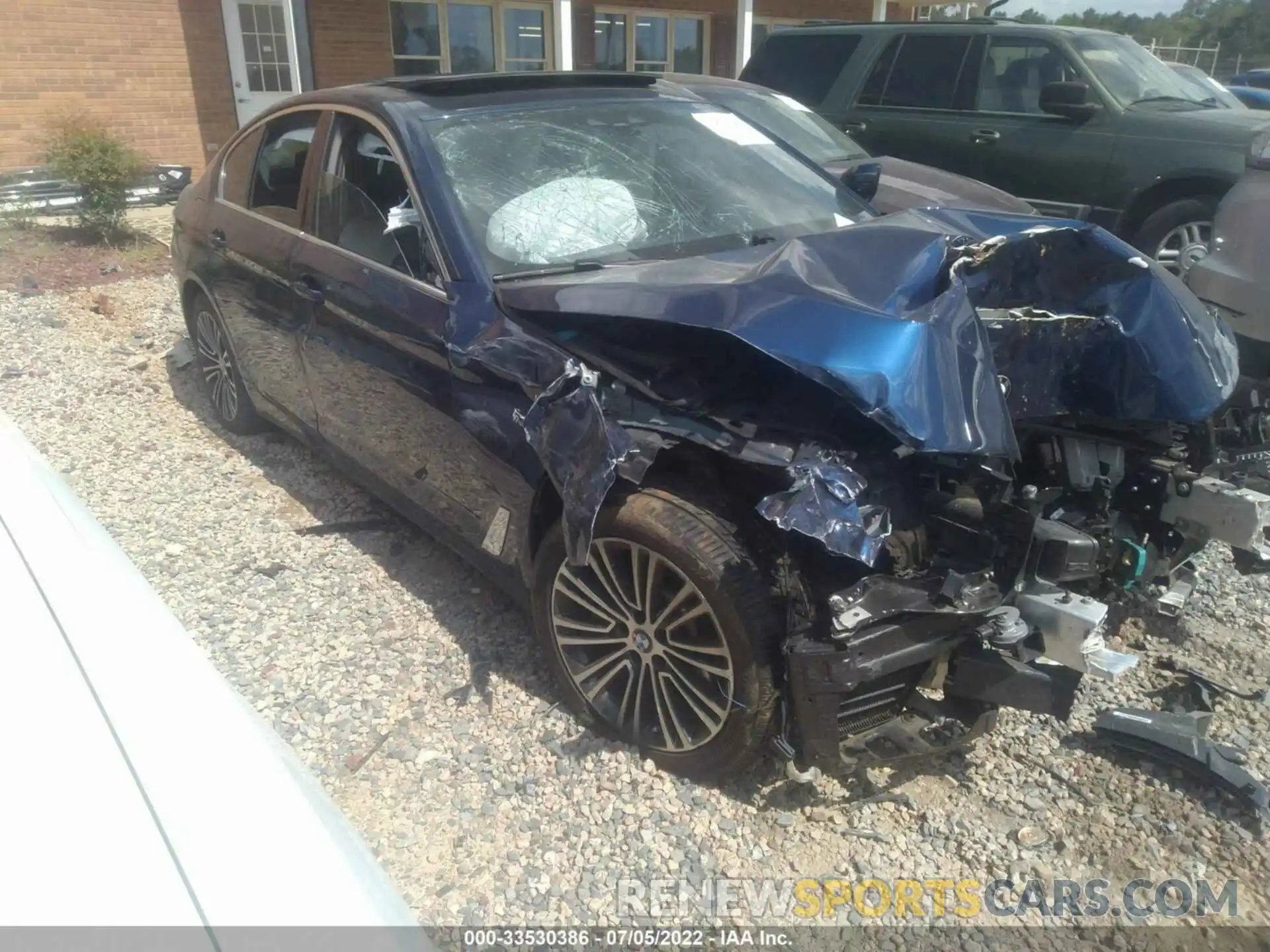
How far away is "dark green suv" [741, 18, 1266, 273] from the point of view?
6.60 meters

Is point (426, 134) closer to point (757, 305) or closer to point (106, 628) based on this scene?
point (757, 305)

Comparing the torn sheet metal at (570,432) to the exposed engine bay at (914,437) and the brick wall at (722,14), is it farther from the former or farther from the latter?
the brick wall at (722,14)

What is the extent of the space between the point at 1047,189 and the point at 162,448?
249 inches

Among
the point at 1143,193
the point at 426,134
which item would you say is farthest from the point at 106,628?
the point at 1143,193

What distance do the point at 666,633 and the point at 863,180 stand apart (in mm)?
2438

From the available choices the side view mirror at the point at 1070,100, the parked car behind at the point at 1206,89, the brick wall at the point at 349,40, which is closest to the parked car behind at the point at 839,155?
the side view mirror at the point at 1070,100

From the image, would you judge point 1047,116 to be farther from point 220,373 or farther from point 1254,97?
point 1254,97

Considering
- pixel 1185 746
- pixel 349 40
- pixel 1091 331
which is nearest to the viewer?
pixel 1185 746

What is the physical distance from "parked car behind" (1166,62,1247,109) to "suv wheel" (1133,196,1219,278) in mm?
1251

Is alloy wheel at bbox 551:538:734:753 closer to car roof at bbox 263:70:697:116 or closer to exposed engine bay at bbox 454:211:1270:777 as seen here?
exposed engine bay at bbox 454:211:1270:777

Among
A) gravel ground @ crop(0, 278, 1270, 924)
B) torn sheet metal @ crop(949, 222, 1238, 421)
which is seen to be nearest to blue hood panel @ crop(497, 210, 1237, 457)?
torn sheet metal @ crop(949, 222, 1238, 421)

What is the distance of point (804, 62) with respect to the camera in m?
8.66

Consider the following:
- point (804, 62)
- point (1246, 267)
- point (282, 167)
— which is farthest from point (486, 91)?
point (804, 62)

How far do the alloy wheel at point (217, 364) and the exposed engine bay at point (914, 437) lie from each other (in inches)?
97.1
